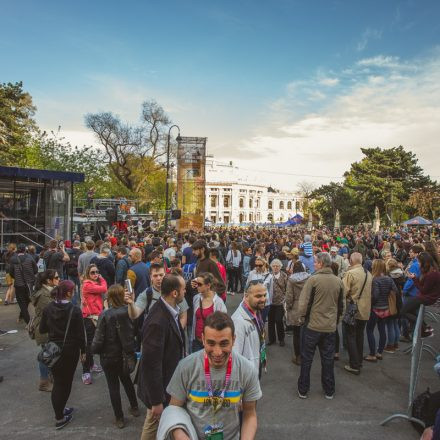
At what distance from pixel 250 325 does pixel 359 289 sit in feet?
9.66

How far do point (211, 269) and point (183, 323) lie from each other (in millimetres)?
2454

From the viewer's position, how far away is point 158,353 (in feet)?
9.14

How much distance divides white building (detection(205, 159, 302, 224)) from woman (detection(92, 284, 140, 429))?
89.5 m

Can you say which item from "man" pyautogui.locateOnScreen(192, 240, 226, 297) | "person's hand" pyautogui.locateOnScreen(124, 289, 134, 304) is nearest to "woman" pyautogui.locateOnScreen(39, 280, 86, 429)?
"person's hand" pyautogui.locateOnScreen(124, 289, 134, 304)

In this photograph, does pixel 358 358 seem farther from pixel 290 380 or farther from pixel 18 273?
pixel 18 273

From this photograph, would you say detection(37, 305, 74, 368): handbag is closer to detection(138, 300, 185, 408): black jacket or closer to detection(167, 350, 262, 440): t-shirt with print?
detection(138, 300, 185, 408): black jacket

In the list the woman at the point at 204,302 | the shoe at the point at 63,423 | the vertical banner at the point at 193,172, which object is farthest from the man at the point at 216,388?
the vertical banner at the point at 193,172

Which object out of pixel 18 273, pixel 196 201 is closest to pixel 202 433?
pixel 18 273

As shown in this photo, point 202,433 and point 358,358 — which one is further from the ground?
point 202,433

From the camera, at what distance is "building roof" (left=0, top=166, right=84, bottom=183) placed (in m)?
12.9

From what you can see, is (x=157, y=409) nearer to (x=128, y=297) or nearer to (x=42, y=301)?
(x=128, y=297)

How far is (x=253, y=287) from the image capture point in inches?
132

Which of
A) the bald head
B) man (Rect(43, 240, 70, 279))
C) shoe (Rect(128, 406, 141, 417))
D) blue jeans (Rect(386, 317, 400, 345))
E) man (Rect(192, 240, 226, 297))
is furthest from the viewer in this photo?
man (Rect(43, 240, 70, 279))

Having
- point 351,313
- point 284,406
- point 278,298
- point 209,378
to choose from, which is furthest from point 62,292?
point 351,313
